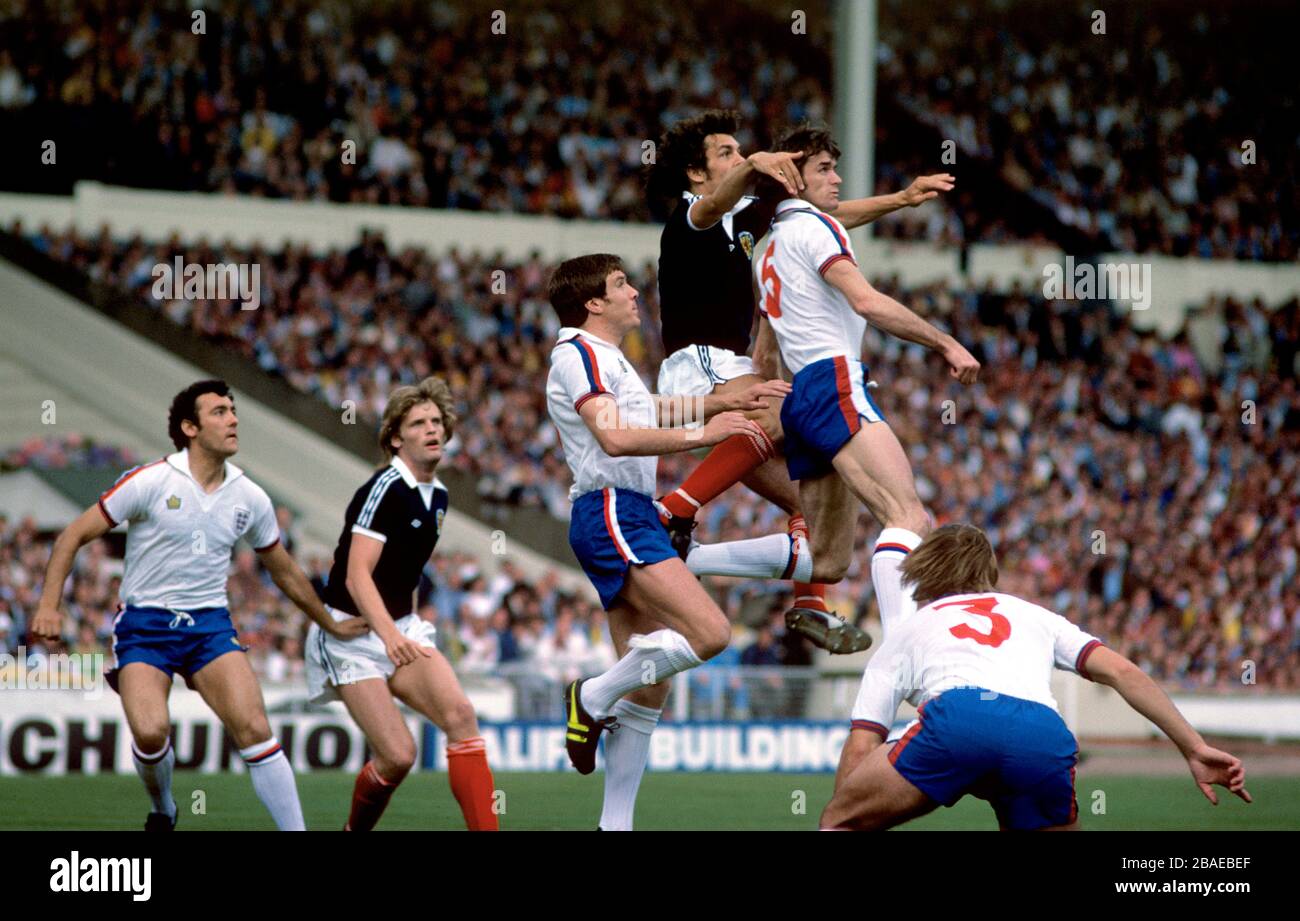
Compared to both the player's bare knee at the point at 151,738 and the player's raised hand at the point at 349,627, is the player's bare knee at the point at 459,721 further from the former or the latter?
the player's bare knee at the point at 151,738

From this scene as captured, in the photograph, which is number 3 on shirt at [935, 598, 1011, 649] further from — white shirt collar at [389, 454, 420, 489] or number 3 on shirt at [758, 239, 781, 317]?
white shirt collar at [389, 454, 420, 489]

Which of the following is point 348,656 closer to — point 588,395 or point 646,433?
point 588,395

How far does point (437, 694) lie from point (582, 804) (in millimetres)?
3754

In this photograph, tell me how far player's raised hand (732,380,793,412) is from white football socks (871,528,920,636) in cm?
80

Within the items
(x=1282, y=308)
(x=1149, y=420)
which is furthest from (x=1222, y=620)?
(x=1282, y=308)

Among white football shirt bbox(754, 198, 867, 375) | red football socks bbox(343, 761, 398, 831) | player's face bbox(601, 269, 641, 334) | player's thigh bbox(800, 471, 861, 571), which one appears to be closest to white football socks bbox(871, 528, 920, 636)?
player's thigh bbox(800, 471, 861, 571)

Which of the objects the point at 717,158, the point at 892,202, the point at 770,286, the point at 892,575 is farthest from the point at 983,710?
the point at 717,158

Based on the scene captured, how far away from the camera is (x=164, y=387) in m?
22.5

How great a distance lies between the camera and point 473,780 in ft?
27.7

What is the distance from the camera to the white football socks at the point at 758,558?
28.0ft

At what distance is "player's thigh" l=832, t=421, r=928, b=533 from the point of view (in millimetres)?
7773

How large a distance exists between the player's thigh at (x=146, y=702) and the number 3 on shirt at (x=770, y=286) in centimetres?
338
